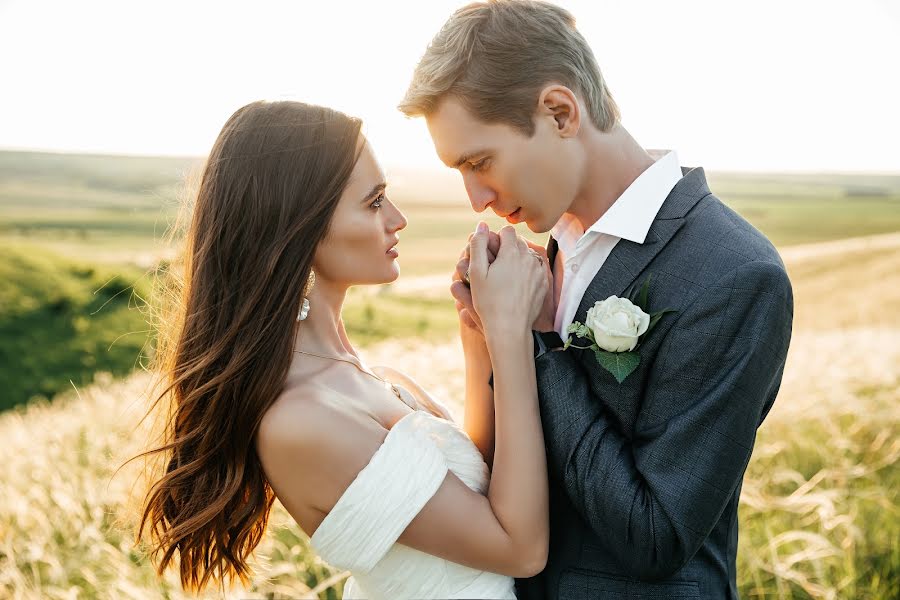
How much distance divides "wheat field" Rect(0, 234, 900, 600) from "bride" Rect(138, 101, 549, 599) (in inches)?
21.7

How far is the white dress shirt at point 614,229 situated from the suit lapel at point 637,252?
0.03 metres

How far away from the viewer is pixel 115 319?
39.0 ft

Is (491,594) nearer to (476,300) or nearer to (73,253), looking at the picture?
(476,300)

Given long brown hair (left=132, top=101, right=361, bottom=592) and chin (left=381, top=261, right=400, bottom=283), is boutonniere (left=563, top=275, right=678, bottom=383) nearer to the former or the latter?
chin (left=381, top=261, right=400, bottom=283)

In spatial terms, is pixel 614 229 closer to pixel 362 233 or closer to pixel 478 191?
pixel 478 191

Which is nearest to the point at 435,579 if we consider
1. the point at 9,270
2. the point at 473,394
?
the point at 473,394

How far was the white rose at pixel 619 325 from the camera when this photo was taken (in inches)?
93.0

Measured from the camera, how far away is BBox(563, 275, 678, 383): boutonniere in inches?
93.4

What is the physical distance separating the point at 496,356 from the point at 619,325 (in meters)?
0.45

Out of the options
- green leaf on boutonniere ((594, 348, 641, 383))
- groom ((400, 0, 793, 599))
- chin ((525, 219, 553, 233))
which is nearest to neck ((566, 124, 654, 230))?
groom ((400, 0, 793, 599))

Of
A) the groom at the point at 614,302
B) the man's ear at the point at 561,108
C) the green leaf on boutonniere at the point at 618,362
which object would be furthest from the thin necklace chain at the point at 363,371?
the man's ear at the point at 561,108

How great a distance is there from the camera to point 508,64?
282 cm

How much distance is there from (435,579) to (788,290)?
156 cm

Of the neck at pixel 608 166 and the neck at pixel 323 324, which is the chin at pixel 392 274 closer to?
the neck at pixel 323 324
